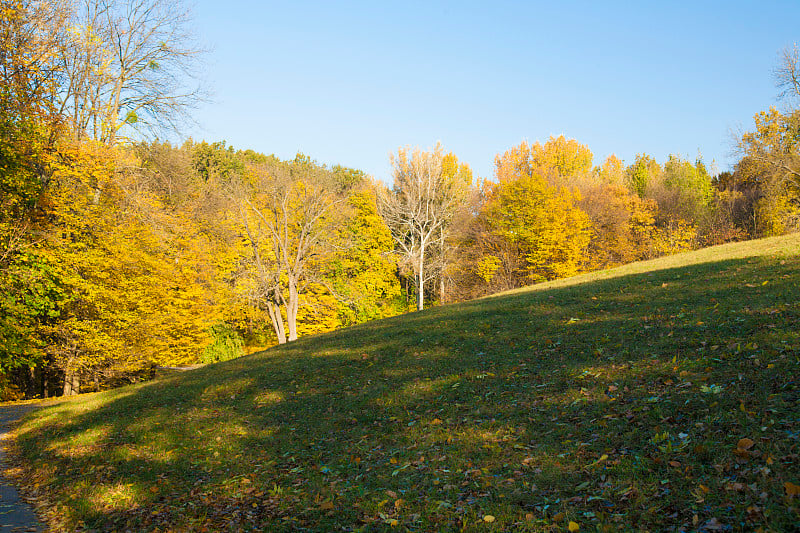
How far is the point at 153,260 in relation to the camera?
24.5 m

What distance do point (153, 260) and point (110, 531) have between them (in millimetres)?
20351

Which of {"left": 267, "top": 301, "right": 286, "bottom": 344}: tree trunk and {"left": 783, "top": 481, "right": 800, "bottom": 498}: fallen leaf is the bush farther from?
{"left": 783, "top": 481, "right": 800, "bottom": 498}: fallen leaf

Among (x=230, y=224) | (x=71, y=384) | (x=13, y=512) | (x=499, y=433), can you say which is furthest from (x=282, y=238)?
(x=499, y=433)

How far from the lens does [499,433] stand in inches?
280

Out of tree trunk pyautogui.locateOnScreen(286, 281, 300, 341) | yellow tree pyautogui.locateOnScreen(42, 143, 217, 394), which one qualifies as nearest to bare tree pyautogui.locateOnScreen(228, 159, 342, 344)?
tree trunk pyautogui.locateOnScreen(286, 281, 300, 341)

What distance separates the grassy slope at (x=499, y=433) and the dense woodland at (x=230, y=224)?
31.2 feet

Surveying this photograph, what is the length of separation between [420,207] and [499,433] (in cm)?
3906

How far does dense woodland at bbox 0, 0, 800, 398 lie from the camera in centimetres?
1905

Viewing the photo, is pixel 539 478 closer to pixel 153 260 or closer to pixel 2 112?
pixel 2 112

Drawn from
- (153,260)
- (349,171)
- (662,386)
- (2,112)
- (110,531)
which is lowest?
(110,531)

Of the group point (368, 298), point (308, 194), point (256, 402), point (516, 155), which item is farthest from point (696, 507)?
point (516, 155)

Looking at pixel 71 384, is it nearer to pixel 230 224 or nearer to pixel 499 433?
pixel 230 224

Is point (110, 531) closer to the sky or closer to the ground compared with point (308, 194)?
closer to the ground

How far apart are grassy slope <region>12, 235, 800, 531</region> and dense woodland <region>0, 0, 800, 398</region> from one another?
31.2 ft
